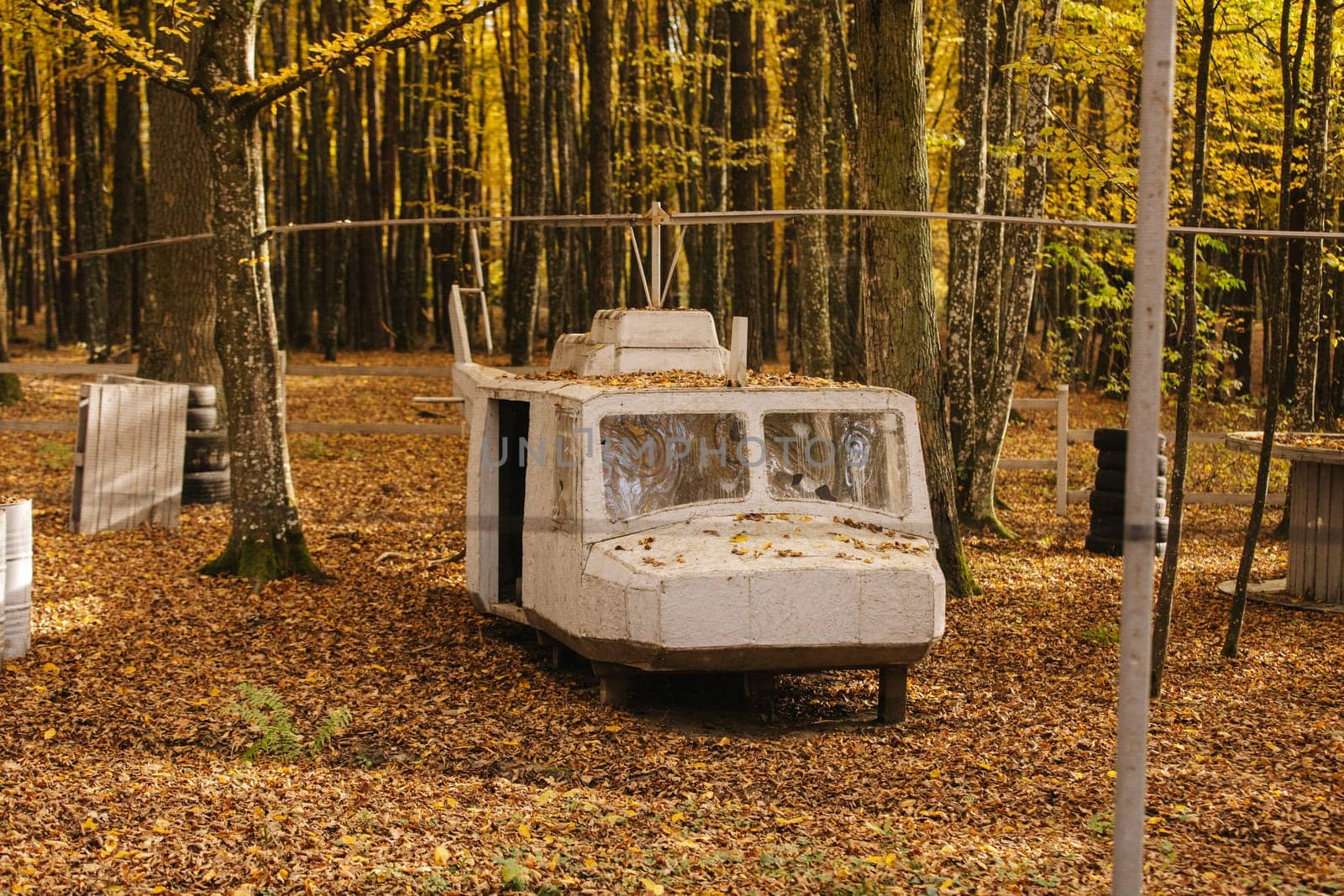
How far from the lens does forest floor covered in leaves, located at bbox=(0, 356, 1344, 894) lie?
5.04 meters

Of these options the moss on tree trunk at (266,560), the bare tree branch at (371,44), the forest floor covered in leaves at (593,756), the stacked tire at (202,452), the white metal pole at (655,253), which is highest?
the bare tree branch at (371,44)

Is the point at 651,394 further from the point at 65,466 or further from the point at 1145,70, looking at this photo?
the point at 65,466

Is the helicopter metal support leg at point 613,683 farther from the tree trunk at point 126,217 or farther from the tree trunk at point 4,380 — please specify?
the tree trunk at point 126,217

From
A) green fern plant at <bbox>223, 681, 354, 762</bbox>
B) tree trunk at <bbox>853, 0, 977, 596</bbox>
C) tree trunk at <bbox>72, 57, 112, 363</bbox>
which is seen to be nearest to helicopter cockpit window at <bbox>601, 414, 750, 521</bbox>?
green fern plant at <bbox>223, 681, 354, 762</bbox>

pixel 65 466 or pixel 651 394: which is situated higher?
pixel 651 394

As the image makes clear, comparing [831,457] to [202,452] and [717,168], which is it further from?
[717,168]

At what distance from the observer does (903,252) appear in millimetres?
10297

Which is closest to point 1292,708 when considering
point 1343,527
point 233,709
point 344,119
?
point 1343,527

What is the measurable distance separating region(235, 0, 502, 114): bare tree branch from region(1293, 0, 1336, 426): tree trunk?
19.7 ft

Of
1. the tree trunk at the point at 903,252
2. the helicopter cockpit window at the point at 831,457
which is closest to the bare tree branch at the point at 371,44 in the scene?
the tree trunk at the point at 903,252

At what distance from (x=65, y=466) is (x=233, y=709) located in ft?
32.1

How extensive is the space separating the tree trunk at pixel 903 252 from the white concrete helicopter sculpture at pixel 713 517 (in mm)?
2176

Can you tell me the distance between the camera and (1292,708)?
7.59 m

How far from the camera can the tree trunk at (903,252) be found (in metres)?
10.2
